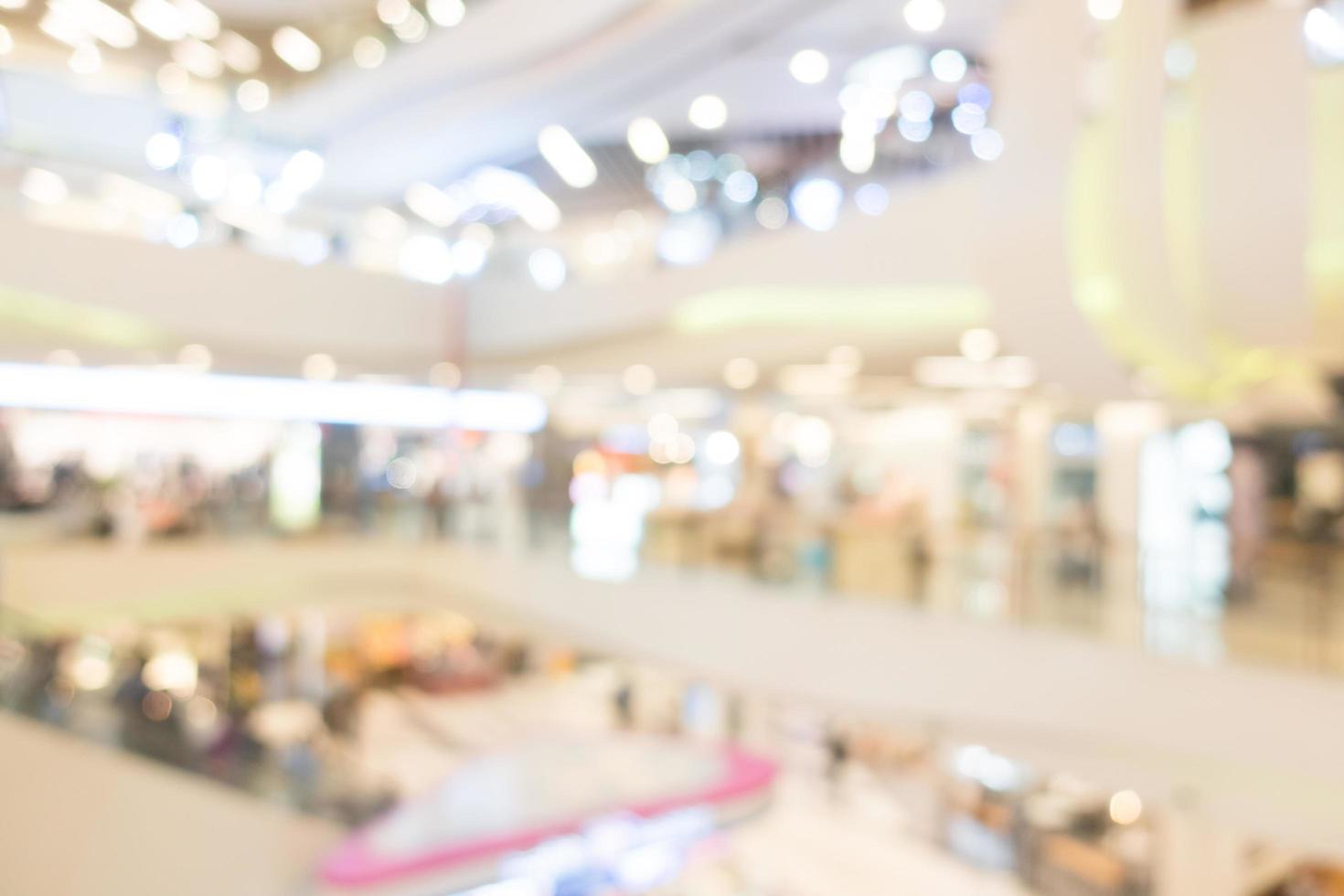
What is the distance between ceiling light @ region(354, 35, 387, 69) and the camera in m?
8.70

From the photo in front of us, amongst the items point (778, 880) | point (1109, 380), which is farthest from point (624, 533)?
point (1109, 380)

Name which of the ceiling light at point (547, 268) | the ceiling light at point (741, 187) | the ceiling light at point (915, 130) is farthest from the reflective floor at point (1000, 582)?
the ceiling light at point (741, 187)

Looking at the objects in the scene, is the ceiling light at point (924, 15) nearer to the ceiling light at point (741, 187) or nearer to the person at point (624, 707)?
the ceiling light at point (741, 187)

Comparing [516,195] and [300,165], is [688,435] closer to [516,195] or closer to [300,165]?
[516,195]

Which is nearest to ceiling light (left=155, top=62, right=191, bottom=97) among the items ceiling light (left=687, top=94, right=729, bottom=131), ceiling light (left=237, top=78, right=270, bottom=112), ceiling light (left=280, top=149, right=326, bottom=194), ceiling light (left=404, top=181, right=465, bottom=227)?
ceiling light (left=280, top=149, right=326, bottom=194)

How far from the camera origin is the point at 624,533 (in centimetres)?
884

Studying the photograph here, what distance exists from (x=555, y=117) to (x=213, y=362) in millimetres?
4606

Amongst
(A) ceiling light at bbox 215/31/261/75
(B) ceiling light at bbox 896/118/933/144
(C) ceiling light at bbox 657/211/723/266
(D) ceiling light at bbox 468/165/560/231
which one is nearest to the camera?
(B) ceiling light at bbox 896/118/933/144

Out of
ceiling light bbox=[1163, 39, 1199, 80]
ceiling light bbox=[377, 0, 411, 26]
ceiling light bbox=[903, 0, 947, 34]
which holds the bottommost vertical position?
ceiling light bbox=[1163, 39, 1199, 80]

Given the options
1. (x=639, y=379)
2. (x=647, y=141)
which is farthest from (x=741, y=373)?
(x=647, y=141)

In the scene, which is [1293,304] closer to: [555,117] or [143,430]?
[555,117]

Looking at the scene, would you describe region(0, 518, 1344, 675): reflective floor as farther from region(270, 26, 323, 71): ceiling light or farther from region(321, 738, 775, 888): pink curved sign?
region(270, 26, 323, 71): ceiling light

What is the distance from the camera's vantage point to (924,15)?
22.7 ft

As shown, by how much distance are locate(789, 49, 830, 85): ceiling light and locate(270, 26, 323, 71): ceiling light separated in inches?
172
